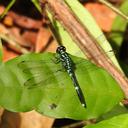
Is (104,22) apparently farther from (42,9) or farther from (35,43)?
(42,9)

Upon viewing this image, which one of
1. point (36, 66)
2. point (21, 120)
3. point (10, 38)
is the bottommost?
point (21, 120)

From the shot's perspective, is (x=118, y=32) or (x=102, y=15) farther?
(x=102, y=15)

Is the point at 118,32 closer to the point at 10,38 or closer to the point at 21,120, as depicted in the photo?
the point at 10,38

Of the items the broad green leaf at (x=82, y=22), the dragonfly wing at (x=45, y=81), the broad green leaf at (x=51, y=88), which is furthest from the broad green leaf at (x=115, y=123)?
the broad green leaf at (x=82, y=22)

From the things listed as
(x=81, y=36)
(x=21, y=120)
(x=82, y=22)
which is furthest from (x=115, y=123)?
(x=21, y=120)

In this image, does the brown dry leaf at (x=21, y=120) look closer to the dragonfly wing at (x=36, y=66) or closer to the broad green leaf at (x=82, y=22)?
the broad green leaf at (x=82, y=22)

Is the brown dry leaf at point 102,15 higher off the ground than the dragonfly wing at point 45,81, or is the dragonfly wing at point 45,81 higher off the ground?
the dragonfly wing at point 45,81

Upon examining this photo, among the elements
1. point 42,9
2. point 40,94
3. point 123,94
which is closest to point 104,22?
point 42,9
